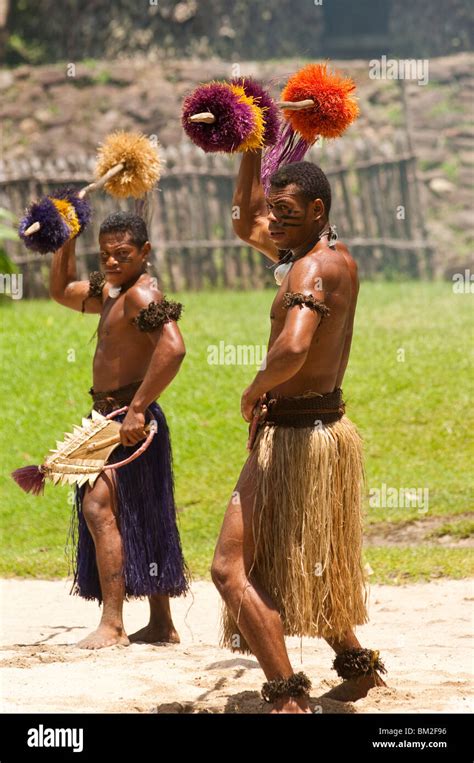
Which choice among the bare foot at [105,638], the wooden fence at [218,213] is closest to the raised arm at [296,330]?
the bare foot at [105,638]

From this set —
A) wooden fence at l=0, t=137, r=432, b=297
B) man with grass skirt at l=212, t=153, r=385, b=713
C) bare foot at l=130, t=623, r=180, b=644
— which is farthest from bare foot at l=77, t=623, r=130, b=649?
wooden fence at l=0, t=137, r=432, b=297

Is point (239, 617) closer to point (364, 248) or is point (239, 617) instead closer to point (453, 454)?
point (453, 454)

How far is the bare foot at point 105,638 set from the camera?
17.6 ft

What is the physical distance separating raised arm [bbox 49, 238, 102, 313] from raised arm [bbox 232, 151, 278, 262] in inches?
48.4

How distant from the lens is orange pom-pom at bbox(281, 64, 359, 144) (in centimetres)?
462

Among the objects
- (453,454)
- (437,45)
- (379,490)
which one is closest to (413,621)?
(379,490)

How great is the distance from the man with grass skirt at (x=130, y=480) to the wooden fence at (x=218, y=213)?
8250mm

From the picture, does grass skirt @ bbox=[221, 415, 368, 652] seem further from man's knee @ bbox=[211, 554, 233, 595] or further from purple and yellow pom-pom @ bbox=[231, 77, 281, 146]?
purple and yellow pom-pom @ bbox=[231, 77, 281, 146]

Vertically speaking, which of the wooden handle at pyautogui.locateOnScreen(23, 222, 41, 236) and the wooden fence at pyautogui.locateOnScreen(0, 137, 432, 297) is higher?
the wooden fence at pyautogui.locateOnScreen(0, 137, 432, 297)

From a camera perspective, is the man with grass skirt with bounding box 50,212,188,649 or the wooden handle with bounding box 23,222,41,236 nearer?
the man with grass skirt with bounding box 50,212,188,649

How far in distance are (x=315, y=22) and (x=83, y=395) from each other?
12439 mm

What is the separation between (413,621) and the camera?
20.0ft

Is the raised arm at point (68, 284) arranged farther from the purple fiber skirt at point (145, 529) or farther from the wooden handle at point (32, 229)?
the purple fiber skirt at point (145, 529)

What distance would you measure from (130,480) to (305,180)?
175 cm
